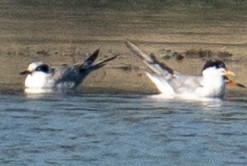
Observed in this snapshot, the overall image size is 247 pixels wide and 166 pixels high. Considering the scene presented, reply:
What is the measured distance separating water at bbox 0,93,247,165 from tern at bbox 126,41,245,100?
1.33 ft

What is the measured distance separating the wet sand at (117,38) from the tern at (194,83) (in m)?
0.45

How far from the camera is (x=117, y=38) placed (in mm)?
29531

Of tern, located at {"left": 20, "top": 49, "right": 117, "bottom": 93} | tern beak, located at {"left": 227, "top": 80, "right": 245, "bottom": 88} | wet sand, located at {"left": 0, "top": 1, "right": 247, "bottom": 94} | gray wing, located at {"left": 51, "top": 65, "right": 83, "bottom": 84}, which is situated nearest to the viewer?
tern beak, located at {"left": 227, "top": 80, "right": 245, "bottom": 88}

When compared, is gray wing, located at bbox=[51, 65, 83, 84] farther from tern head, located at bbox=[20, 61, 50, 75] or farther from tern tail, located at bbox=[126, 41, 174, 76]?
tern tail, located at bbox=[126, 41, 174, 76]

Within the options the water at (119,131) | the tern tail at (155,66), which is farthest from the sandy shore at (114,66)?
the water at (119,131)

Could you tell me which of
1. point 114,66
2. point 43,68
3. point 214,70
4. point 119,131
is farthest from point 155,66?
point 119,131

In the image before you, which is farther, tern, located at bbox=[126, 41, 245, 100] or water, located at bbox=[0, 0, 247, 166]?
tern, located at bbox=[126, 41, 245, 100]

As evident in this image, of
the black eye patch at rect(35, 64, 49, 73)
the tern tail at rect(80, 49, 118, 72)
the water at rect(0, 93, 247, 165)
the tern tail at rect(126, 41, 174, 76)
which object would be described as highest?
the tern tail at rect(80, 49, 118, 72)

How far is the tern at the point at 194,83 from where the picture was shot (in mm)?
21516

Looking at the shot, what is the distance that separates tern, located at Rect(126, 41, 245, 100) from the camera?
21.5 m

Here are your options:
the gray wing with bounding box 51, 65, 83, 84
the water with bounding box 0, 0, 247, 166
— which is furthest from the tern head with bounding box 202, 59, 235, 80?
the gray wing with bounding box 51, 65, 83, 84

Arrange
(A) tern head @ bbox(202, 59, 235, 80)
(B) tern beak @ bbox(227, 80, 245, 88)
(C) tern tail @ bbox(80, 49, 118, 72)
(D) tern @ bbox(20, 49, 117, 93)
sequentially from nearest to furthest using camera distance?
(A) tern head @ bbox(202, 59, 235, 80) → (B) tern beak @ bbox(227, 80, 245, 88) → (D) tern @ bbox(20, 49, 117, 93) → (C) tern tail @ bbox(80, 49, 118, 72)

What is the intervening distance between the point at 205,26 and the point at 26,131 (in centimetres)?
1633

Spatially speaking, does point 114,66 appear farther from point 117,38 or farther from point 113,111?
point 113,111
